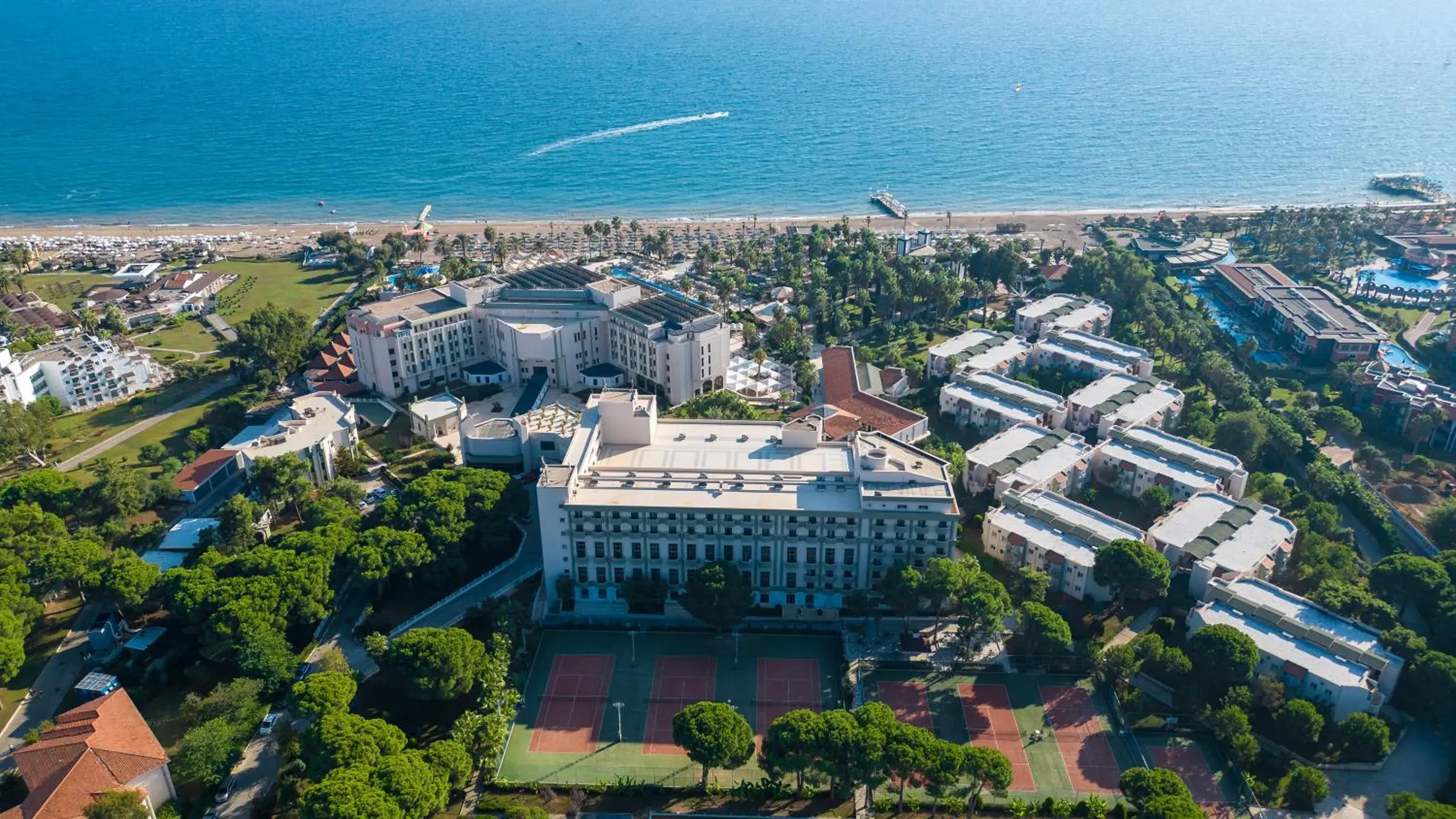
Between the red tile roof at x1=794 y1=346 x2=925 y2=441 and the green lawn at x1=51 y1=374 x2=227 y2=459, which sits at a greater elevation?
the red tile roof at x1=794 y1=346 x2=925 y2=441

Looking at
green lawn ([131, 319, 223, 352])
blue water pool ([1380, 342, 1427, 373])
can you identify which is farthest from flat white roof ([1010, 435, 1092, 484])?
green lawn ([131, 319, 223, 352])

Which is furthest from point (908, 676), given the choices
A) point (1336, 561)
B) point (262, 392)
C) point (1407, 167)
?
point (1407, 167)

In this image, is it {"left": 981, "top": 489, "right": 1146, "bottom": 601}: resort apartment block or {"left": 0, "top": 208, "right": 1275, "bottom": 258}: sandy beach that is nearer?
{"left": 981, "top": 489, "right": 1146, "bottom": 601}: resort apartment block

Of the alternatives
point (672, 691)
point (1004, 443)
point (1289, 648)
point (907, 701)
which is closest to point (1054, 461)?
point (1004, 443)

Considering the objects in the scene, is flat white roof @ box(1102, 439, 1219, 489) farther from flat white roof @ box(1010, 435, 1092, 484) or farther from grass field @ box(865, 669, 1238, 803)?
grass field @ box(865, 669, 1238, 803)

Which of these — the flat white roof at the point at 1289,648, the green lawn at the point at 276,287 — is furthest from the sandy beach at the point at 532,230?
the flat white roof at the point at 1289,648

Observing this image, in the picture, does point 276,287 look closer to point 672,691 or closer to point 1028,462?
point 672,691

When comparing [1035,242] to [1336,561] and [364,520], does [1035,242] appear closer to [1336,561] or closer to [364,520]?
[1336,561]
